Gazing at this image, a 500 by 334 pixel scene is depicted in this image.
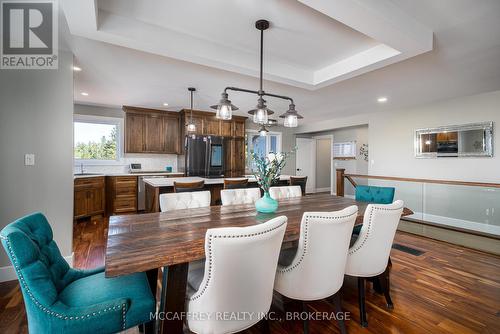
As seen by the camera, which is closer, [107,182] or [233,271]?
[233,271]

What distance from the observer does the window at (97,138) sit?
16.8 ft

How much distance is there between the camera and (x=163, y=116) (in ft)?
18.5

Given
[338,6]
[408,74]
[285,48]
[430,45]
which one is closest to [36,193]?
[285,48]

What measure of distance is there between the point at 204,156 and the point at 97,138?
241 cm

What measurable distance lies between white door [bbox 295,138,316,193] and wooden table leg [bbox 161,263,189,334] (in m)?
6.99

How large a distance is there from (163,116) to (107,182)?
192cm

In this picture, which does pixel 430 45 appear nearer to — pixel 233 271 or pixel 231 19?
pixel 231 19

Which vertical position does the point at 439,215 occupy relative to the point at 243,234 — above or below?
below

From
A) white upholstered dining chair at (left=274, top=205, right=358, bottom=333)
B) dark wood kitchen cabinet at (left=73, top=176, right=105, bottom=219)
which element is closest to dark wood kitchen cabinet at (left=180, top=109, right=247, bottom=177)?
dark wood kitchen cabinet at (left=73, top=176, right=105, bottom=219)

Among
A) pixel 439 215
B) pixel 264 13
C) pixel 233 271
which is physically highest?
pixel 264 13

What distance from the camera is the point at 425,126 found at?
4.91m

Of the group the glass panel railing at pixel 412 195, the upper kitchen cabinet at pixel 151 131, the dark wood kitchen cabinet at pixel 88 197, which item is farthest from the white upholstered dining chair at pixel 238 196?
the upper kitchen cabinet at pixel 151 131

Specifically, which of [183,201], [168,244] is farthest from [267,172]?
[168,244]

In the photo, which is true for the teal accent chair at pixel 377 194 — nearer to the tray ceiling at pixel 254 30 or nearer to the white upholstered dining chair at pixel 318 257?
the tray ceiling at pixel 254 30
